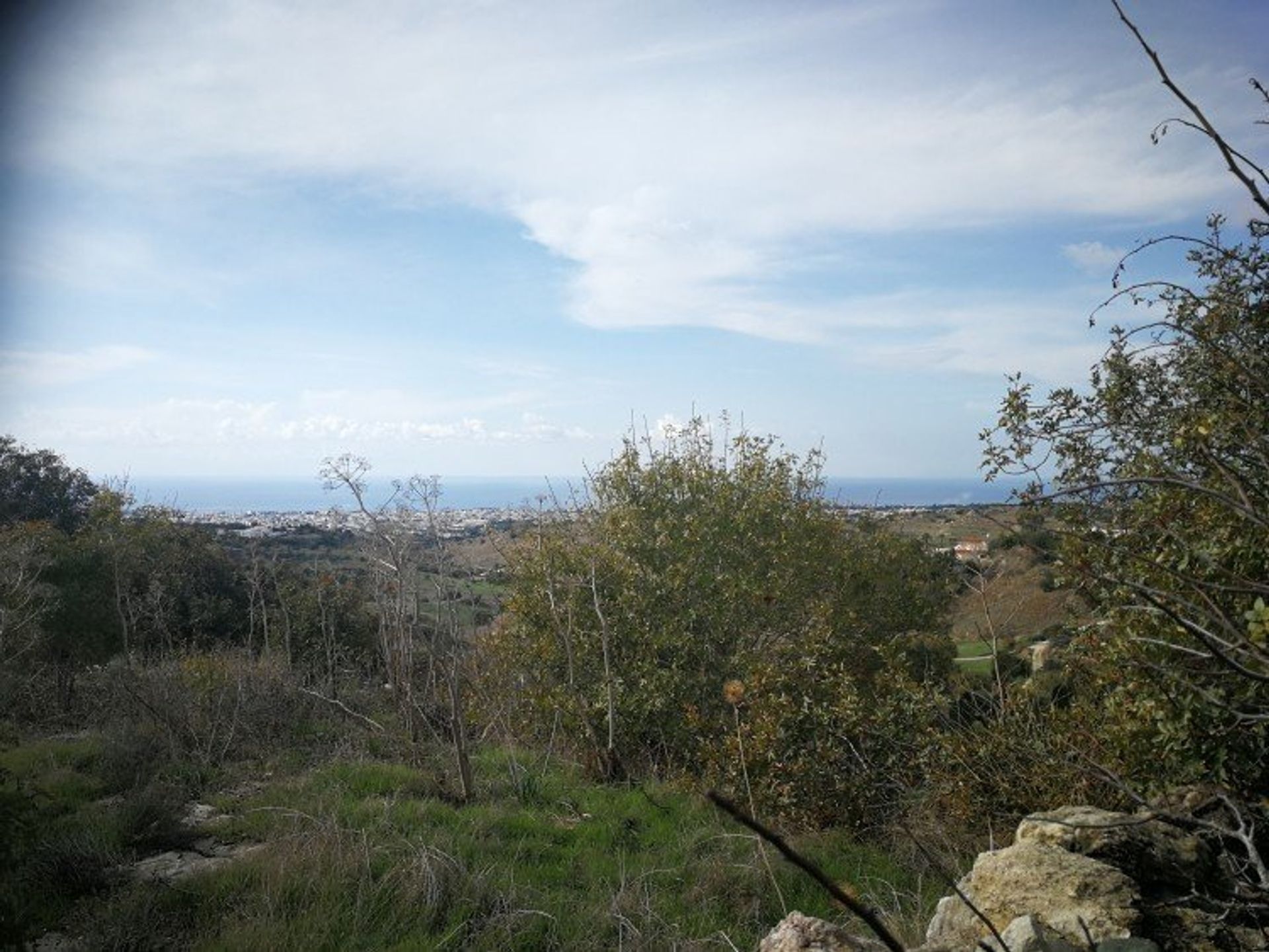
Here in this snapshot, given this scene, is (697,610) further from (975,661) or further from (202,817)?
(975,661)

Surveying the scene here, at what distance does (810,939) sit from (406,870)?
2.87 meters

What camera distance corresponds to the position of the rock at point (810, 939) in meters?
3.92

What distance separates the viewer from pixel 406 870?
5562 mm

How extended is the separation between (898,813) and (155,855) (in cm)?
578

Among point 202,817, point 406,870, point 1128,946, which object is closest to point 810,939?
point 1128,946

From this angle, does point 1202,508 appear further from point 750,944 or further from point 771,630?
point 771,630

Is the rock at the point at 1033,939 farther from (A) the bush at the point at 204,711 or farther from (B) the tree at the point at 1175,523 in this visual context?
(A) the bush at the point at 204,711

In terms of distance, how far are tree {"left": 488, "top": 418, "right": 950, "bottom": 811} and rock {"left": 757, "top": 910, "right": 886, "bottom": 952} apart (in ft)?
13.6

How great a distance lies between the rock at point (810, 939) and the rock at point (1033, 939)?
66cm

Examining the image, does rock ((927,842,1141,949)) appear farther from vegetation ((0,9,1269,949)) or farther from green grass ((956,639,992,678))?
→ green grass ((956,639,992,678))

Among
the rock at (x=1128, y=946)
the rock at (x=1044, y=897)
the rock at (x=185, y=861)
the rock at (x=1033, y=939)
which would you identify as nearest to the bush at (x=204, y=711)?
the rock at (x=185, y=861)

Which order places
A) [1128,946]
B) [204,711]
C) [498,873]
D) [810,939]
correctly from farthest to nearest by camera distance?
[204,711], [498,873], [810,939], [1128,946]

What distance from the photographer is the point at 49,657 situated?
11.8 meters

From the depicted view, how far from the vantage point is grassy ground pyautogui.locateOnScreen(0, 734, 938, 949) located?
16.1ft
